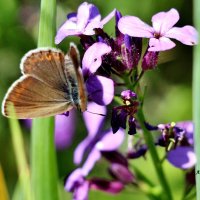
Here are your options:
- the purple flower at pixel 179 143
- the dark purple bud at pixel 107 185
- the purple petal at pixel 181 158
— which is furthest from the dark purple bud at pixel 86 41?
the dark purple bud at pixel 107 185

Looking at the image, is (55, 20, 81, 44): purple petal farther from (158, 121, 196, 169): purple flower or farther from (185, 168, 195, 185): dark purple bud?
(185, 168, 195, 185): dark purple bud

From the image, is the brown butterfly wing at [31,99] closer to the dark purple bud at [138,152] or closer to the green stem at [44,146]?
the green stem at [44,146]

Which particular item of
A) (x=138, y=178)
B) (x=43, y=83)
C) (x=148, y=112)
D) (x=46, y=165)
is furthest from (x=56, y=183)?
(x=148, y=112)

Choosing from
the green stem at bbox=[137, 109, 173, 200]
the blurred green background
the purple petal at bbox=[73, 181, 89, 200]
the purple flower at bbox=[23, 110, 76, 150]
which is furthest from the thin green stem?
the purple flower at bbox=[23, 110, 76, 150]

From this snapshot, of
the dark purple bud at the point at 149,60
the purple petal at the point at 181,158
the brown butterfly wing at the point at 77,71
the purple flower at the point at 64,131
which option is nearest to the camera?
the brown butterfly wing at the point at 77,71

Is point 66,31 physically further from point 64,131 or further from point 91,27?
point 64,131

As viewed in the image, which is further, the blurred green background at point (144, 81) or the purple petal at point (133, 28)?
the blurred green background at point (144, 81)
